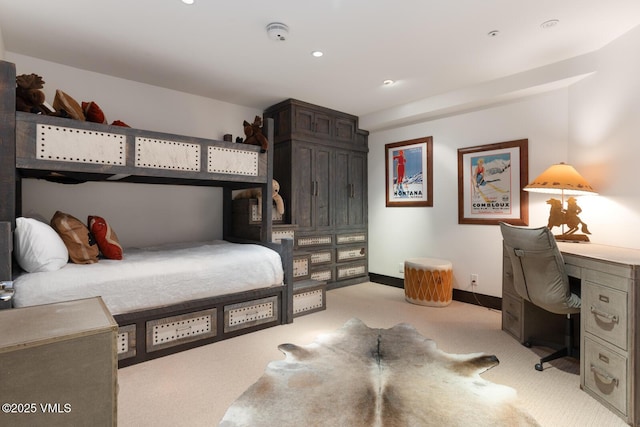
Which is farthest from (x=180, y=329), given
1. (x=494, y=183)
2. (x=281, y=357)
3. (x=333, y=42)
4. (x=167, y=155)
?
(x=494, y=183)

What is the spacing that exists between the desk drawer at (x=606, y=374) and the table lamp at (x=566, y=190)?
1.18 meters

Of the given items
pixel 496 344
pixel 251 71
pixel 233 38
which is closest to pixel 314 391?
pixel 496 344

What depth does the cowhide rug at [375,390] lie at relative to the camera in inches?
67.4

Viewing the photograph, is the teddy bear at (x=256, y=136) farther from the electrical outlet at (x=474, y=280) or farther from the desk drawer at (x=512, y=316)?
the electrical outlet at (x=474, y=280)

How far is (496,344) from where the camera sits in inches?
106

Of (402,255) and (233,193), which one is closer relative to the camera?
(233,193)

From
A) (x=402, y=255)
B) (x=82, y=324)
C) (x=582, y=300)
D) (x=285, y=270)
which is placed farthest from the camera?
(x=402, y=255)

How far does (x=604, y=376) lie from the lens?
73.8 inches

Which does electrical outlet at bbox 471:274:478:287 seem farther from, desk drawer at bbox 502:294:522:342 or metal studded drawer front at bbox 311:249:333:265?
metal studded drawer front at bbox 311:249:333:265

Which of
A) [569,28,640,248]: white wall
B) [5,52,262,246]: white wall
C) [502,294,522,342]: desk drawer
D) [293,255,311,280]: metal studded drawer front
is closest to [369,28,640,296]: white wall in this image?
[569,28,640,248]: white wall

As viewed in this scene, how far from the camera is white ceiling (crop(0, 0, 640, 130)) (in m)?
2.29

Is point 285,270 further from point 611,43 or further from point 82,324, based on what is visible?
point 611,43

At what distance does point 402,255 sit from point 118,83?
4.07m

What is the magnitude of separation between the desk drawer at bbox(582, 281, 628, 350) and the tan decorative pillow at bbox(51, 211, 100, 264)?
3411 mm
